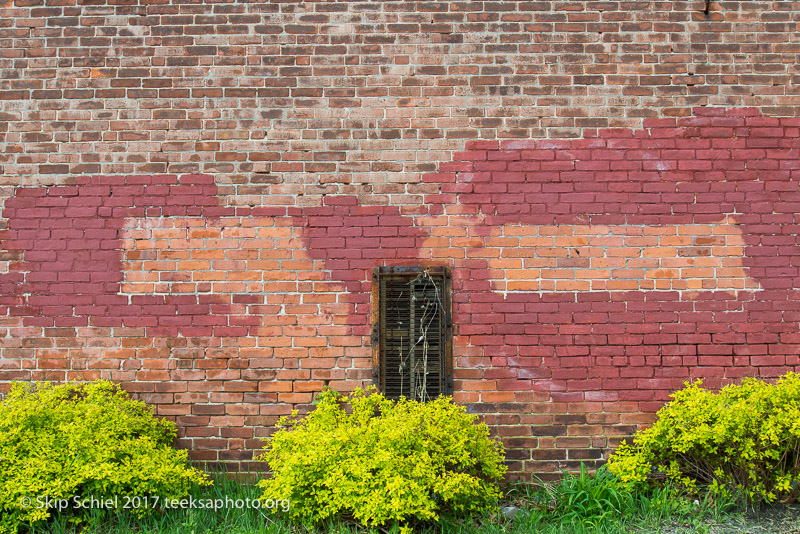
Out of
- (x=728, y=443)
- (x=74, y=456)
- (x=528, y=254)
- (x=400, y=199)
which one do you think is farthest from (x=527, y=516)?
(x=74, y=456)

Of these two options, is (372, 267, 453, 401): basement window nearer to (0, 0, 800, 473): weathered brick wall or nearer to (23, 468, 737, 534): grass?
(0, 0, 800, 473): weathered brick wall

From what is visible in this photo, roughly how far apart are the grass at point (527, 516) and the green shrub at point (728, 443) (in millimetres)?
170

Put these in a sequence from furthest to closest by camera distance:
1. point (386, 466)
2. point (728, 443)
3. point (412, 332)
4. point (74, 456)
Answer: point (412, 332), point (728, 443), point (74, 456), point (386, 466)

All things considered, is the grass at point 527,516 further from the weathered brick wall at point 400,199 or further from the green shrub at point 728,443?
the weathered brick wall at point 400,199

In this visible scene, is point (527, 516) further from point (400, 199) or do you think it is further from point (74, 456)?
point (74, 456)

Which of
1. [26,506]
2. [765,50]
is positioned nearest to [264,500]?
[26,506]

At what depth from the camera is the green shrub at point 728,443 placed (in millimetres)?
3695

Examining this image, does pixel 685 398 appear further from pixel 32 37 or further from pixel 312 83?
pixel 32 37

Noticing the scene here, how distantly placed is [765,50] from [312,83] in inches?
150

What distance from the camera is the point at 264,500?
3.86m

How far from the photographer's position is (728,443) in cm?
377

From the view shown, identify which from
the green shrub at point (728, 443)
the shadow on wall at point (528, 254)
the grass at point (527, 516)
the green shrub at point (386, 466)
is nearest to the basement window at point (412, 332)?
the shadow on wall at point (528, 254)

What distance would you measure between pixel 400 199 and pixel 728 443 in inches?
119

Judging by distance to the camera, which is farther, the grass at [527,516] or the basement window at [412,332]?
the basement window at [412,332]
